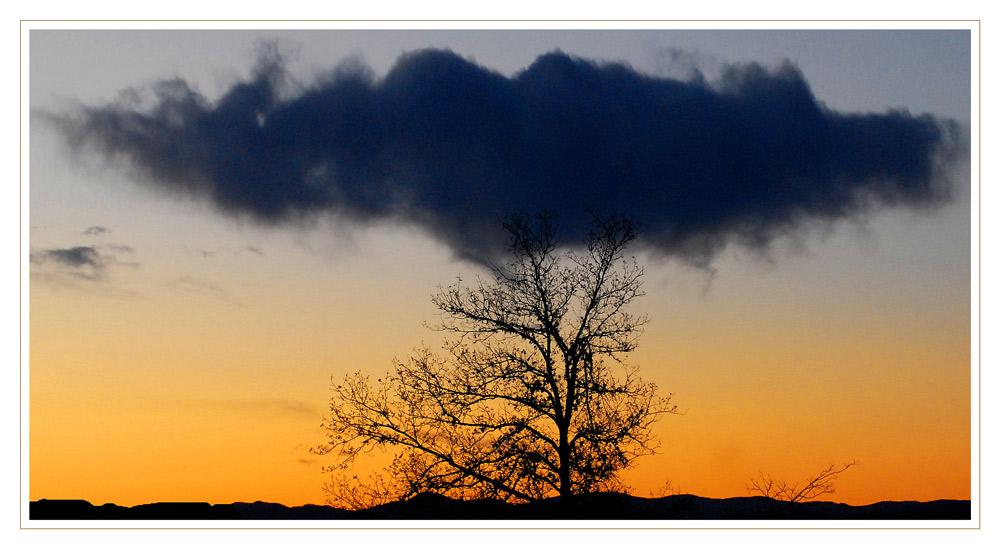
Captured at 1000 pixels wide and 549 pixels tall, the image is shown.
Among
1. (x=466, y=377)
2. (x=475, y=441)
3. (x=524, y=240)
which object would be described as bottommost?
(x=475, y=441)

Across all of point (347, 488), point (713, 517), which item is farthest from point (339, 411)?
point (713, 517)

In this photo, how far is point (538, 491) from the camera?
72.0 feet

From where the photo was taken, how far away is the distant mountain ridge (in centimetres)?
2053

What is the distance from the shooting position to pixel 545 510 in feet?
71.1

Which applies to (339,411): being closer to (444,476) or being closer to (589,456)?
(444,476)

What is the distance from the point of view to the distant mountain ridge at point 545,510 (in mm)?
20531

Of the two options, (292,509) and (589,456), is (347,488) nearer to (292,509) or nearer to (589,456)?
(292,509)

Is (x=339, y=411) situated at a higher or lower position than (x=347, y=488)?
higher
